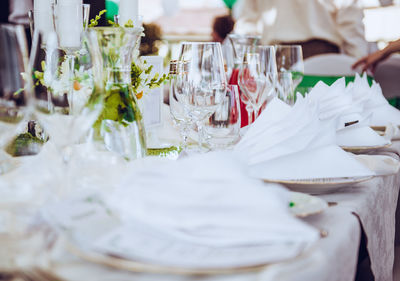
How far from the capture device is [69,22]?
131 centimetres

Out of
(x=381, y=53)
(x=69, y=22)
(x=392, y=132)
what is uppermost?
(x=69, y=22)

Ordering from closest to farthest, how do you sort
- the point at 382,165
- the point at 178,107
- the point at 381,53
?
the point at 382,165
the point at 178,107
the point at 381,53

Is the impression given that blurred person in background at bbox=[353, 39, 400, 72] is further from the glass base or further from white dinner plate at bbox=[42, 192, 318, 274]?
white dinner plate at bbox=[42, 192, 318, 274]

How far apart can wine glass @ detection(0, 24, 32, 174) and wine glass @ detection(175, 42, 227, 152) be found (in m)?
0.50

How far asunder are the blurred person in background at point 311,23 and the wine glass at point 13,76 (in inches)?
139

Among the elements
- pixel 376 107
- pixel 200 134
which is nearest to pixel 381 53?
pixel 376 107

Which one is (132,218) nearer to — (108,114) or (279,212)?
(279,212)

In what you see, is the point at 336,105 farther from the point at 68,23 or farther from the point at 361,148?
the point at 68,23

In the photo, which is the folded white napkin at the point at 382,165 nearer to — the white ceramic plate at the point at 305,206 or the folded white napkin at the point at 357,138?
the folded white napkin at the point at 357,138

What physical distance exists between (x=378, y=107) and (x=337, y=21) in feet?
8.54

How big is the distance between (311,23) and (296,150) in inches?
129

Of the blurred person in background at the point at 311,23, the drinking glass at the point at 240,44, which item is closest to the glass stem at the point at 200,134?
the drinking glass at the point at 240,44

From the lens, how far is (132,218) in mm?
651

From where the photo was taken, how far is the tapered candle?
142 centimetres
